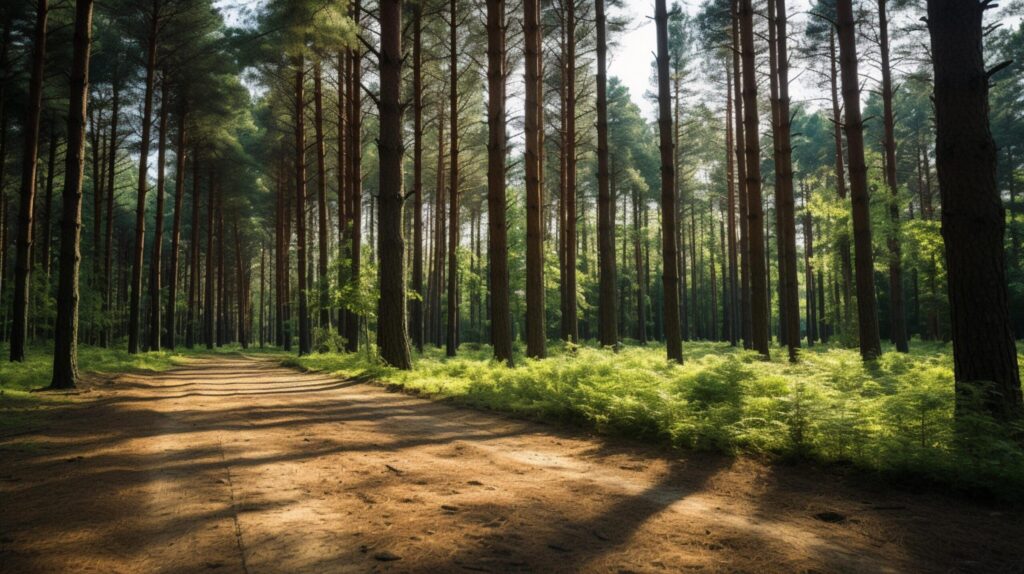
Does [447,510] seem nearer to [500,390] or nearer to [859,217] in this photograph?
[500,390]

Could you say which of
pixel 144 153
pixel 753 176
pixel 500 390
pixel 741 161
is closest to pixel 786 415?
pixel 500 390

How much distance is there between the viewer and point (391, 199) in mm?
12789

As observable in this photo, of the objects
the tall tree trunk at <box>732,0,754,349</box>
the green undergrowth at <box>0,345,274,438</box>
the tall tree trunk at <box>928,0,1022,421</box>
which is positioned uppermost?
the tall tree trunk at <box>732,0,754,349</box>

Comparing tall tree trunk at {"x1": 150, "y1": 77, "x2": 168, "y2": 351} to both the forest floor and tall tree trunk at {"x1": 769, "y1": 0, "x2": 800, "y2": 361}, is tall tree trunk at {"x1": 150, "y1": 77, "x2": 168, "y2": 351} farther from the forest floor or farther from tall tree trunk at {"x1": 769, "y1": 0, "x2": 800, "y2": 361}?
tall tree trunk at {"x1": 769, "y1": 0, "x2": 800, "y2": 361}

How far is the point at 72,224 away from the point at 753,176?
50.9 ft

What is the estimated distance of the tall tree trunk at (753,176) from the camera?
13414 millimetres

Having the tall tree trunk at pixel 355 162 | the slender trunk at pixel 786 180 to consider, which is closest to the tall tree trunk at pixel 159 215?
the tall tree trunk at pixel 355 162

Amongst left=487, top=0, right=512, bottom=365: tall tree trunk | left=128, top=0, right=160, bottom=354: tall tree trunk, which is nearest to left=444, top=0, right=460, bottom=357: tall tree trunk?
left=487, top=0, right=512, bottom=365: tall tree trunk

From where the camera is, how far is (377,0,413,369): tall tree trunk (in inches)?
496

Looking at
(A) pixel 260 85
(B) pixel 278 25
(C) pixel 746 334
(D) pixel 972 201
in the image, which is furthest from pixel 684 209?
(D) pixel 972 201

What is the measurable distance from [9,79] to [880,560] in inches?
982

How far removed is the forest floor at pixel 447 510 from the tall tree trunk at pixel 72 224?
18.7 feet

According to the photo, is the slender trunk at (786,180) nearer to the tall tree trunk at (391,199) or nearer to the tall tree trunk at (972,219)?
the tall tree trunk at (972,219)

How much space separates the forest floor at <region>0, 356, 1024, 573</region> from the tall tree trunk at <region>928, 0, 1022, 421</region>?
1943 millimetres
